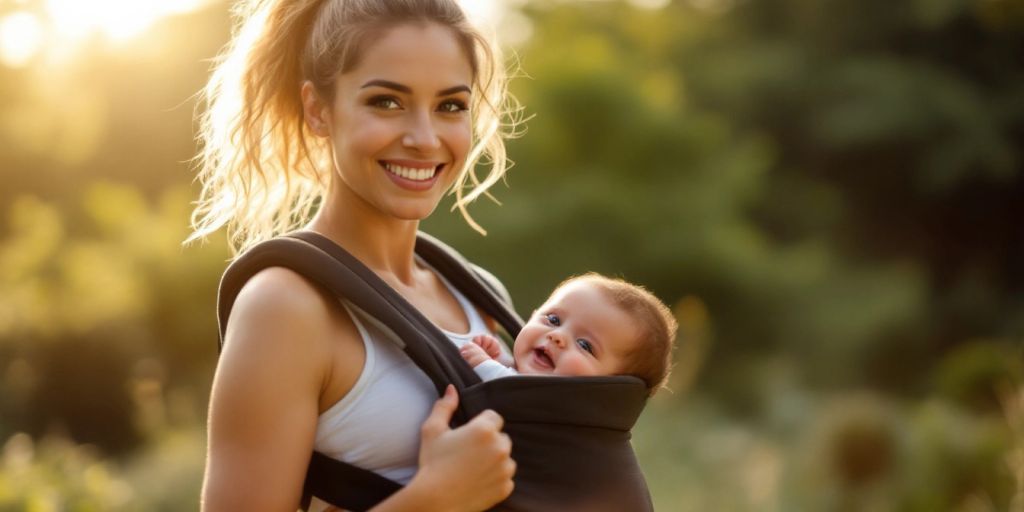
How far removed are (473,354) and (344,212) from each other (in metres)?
0.37

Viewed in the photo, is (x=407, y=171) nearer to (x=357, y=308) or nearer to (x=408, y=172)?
(x=408, y=172)

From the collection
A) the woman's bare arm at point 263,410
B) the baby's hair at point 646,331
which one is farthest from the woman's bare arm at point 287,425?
the baby's hair at point 646,331

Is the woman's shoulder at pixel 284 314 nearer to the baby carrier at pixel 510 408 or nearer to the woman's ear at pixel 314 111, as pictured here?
the baby carrier at pixel 510 408

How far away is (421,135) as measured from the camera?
222cm

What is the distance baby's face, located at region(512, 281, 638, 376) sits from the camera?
234 cm

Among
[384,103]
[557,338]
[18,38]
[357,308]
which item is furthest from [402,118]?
[18,38]

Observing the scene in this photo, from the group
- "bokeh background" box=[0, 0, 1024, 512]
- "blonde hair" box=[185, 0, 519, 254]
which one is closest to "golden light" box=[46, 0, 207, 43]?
"bokeh background" box=[0, 0, 1024, 512]

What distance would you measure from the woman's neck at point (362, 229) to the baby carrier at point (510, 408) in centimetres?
20

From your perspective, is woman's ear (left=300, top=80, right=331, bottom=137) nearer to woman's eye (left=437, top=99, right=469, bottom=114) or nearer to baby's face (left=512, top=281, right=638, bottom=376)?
woman's eye (left=437, top=99, right=469, bottom=114)

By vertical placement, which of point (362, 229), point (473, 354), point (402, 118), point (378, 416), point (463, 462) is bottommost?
point (463, 462)

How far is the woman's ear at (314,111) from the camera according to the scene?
90.7 inches

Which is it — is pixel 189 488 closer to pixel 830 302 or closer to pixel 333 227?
pixel 333 227

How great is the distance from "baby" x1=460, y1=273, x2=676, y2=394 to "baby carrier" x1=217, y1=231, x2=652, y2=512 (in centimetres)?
11

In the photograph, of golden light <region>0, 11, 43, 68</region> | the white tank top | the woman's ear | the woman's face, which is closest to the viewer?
the white tank top
